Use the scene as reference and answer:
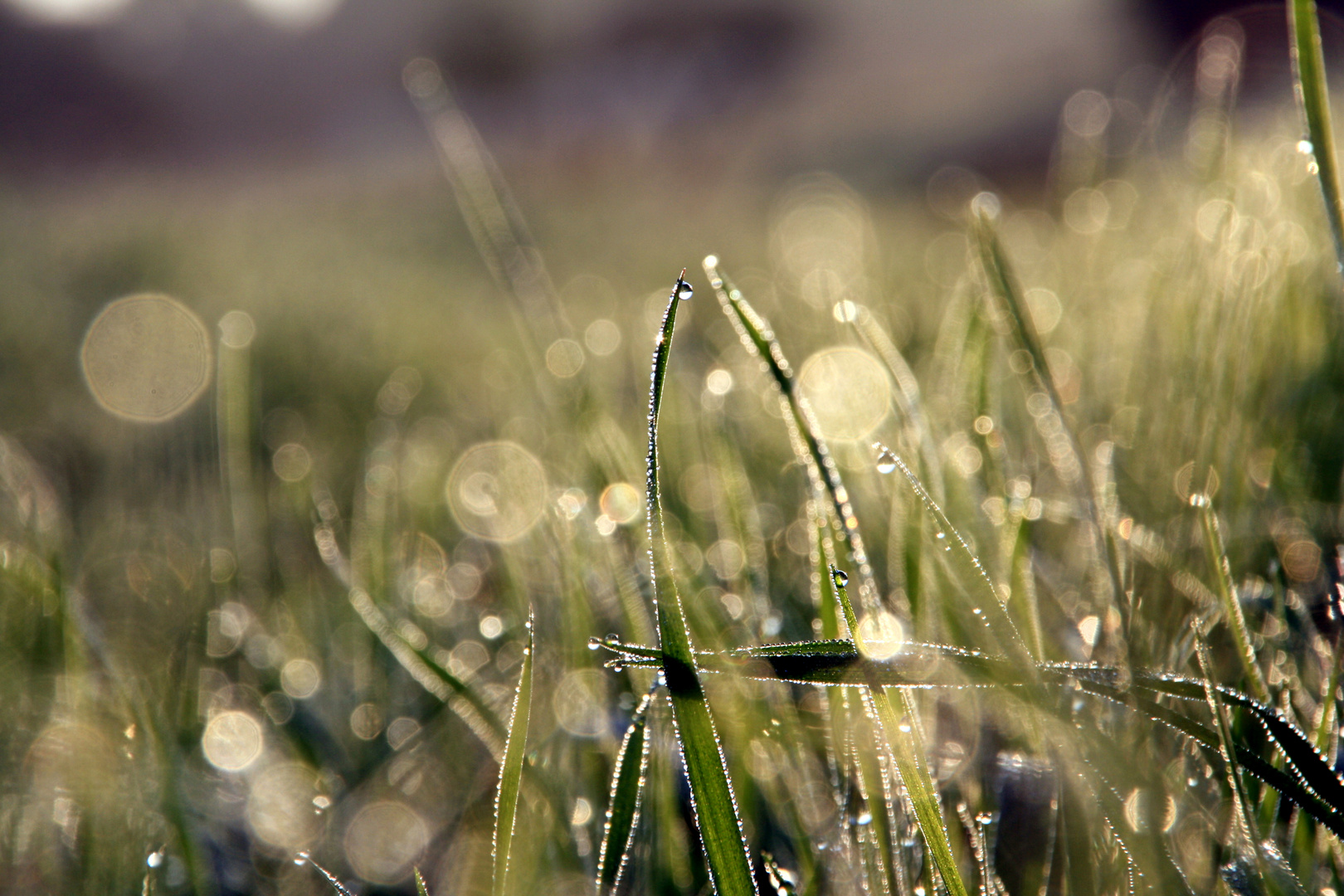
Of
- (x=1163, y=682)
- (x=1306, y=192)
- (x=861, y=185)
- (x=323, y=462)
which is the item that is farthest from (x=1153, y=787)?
(x=861, y=185)

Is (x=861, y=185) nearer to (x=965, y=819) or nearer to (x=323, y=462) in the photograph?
(x=323, y=462)

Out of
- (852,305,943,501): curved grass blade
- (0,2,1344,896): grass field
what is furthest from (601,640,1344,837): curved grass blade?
(852,305,943,501): curved grass blade

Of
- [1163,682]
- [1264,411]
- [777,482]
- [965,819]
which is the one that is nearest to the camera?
[1163,682]

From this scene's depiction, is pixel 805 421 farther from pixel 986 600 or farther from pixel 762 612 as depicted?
pixel 762 612

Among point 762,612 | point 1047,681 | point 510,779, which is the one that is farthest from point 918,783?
point 762,612

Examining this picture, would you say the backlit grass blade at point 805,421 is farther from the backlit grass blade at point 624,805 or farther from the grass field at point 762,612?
the backlit grass blade at point 624,805

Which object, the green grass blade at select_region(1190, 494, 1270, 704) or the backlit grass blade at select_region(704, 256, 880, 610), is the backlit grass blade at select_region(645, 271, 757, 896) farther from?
the green grass blade at select_region(1190, 494, 1270, 704)
